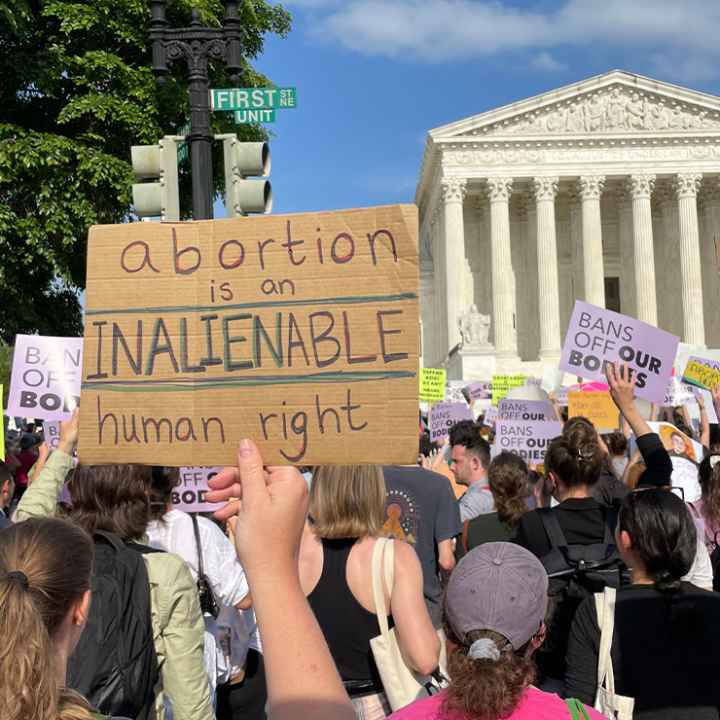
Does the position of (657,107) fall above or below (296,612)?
above

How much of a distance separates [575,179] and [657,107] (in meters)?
5.55

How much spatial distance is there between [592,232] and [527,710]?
49170mm

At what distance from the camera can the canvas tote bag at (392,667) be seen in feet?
10.7

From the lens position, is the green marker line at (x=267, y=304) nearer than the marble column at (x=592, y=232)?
Yes

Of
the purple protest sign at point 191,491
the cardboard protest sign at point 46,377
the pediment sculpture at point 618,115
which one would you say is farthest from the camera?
the pediment sculpture at point 618,115

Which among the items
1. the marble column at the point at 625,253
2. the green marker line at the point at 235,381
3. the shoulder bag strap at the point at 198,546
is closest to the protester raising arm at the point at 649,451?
the shoulder bag strap at the point at 198,546

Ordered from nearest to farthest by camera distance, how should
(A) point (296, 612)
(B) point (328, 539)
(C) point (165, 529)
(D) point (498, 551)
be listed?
(A) point (296, 612), (D) point (498, 551), (B) point (328, 539), (C) point (165, 529)

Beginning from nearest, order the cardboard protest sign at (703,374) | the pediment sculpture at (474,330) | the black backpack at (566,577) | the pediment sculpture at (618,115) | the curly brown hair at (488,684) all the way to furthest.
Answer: the curly brown hair at (488,684)
the black backpack at (566,577)
the cardboard protest sign at (703,374)
the pediment sculpture at (474,330)
the pediment sculpture at (618,115)

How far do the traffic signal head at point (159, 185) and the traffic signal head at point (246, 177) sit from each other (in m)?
0.41

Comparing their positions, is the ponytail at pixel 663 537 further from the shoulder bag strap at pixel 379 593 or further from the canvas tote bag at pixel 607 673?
the shoulder bag strap at pixel 379 593

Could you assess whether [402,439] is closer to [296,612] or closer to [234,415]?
[234,415]

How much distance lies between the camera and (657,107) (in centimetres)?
5006

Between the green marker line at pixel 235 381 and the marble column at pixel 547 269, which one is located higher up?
the marble column at pixel 547 269

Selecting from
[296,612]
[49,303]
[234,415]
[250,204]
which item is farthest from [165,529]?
[49,303]
